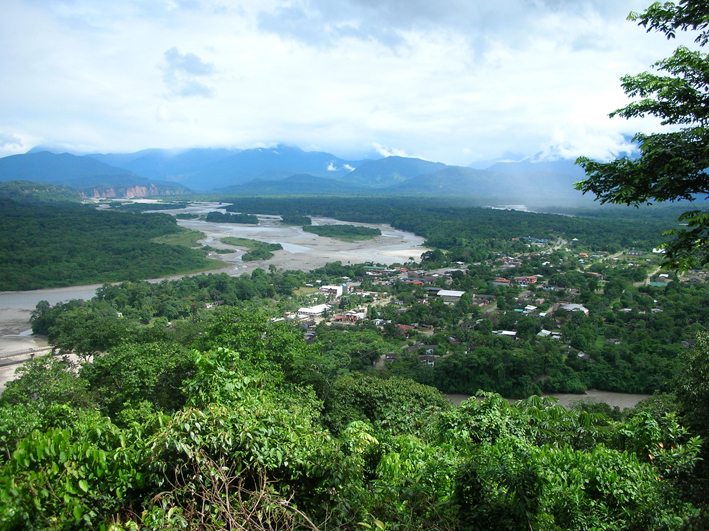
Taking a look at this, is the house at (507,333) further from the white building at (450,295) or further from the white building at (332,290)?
the white building at (332,290)

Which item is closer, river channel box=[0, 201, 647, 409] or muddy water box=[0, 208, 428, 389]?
river channel box=[0, 201, 647, 409]

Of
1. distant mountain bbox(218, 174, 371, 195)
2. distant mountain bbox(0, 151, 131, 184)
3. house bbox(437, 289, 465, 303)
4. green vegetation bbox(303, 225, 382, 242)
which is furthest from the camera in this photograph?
distant mountain bbox(0, 151, 131, 184)

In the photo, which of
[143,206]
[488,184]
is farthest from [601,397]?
[488,184]

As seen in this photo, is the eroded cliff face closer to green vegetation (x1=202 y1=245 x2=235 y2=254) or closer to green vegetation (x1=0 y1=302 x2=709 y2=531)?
green vegetation (x1=202 y1=245 x2=235 y2=254)

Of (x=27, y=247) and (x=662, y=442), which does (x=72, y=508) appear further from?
(x=27, y=247)

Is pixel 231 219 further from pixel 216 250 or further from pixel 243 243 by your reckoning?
pixel 216 250

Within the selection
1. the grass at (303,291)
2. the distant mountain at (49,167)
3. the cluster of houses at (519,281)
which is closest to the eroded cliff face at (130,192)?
the distant mountain at (49,167)

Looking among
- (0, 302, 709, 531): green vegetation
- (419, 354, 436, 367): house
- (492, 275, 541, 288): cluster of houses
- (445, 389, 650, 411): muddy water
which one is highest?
(0, 302, 709, 531): green vegetation

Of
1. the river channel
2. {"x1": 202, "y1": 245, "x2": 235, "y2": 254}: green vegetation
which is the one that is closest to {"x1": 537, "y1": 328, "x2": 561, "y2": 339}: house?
the river channel
